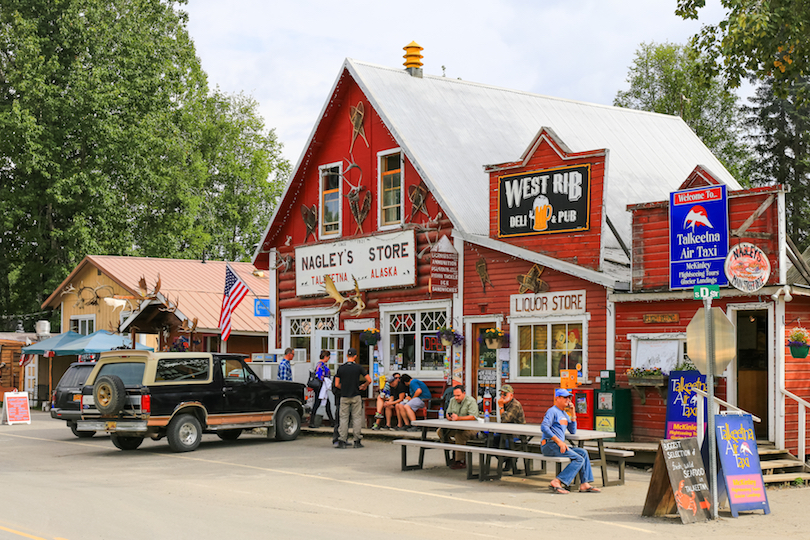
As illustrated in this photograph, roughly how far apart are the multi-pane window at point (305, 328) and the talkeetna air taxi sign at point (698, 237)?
10.7 m

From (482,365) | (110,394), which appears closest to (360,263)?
(482,365)

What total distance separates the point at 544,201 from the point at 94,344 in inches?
694

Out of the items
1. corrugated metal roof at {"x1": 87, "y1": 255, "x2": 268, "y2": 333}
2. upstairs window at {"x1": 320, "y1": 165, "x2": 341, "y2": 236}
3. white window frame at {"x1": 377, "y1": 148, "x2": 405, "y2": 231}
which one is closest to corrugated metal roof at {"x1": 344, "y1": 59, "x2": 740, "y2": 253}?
white window frame at {"x1": 377, "y1": 148, "x2": 405, "y2": 231}

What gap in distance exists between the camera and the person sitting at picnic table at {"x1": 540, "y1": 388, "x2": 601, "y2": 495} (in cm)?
1307

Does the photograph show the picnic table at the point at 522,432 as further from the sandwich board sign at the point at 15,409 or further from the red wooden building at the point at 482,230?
the sandwich board sign at the point at 15,409

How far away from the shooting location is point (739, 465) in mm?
11742

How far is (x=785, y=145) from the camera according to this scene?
4569cm

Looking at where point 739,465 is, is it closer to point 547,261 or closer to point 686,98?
point 547,261

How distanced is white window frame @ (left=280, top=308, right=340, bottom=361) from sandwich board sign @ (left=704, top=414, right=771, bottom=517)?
45.1 ft

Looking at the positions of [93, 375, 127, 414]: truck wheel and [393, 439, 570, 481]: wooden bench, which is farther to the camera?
[93, 375, 127, 414]: truck wheel

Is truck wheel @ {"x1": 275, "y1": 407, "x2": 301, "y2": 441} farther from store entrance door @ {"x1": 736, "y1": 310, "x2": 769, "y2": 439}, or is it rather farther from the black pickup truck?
store entrance door @ {"x1": 736, "y1": 310, "x2": 769, "y2": 439}

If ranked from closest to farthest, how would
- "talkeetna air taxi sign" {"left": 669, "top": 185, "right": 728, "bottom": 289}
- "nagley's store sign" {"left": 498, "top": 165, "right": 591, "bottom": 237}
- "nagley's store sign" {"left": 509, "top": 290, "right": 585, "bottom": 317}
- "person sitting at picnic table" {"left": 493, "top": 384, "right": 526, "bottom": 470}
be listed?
1. "person sitting at picnic table" {"left": 493, "top": 384, "right": 526, "bottom": 470}
2. "talkeetna air taxi sign" {"left": 669, "top": 185, "right": 728, "bottom": 289}
3. "nagley's store sign" {"left": 509, "top": 290, "right": 585, "bottom": 317}
4. "nagley's store sign" {"left": 498, "top": 165, "right": 591, "bottom": 237}

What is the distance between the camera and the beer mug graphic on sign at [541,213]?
19109 mm

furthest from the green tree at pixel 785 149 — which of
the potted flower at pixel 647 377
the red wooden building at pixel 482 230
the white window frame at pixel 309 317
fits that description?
the potted flower at pixel 647 377
